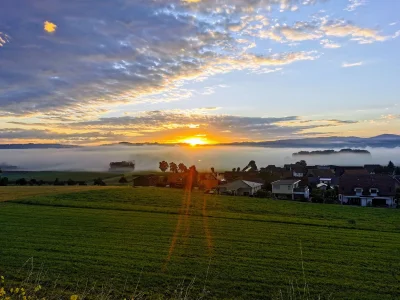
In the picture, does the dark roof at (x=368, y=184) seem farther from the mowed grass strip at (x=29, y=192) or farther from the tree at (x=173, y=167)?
the tree at (x=173, y=167)

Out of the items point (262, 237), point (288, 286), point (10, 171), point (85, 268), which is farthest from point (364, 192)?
point (10, 171)

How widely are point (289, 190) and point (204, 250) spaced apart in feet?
136

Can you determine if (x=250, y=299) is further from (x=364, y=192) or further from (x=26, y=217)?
(x=364, y=192)

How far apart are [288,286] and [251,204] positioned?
89.6ft

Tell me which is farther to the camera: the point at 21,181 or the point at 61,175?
the point at 61,175

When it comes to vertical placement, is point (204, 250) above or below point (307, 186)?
below

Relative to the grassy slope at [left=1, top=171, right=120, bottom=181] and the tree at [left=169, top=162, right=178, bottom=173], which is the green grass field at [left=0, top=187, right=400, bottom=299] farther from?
the tree at [left=169, top=162, right=178, bottom=173]

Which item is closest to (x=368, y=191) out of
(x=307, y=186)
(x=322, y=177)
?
(x=307, y=186)

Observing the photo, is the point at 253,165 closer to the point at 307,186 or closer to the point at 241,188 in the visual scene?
the point at 307,186

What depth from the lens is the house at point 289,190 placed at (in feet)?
186

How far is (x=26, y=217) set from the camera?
27.3 metres

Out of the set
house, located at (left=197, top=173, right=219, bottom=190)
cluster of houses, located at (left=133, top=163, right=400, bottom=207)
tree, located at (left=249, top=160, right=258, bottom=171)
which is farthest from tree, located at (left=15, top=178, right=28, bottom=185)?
tree, located at (left=249, top=160, right=258, bottom=171)

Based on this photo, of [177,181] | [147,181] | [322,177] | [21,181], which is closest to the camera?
[177,181]

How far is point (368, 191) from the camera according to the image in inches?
2020
